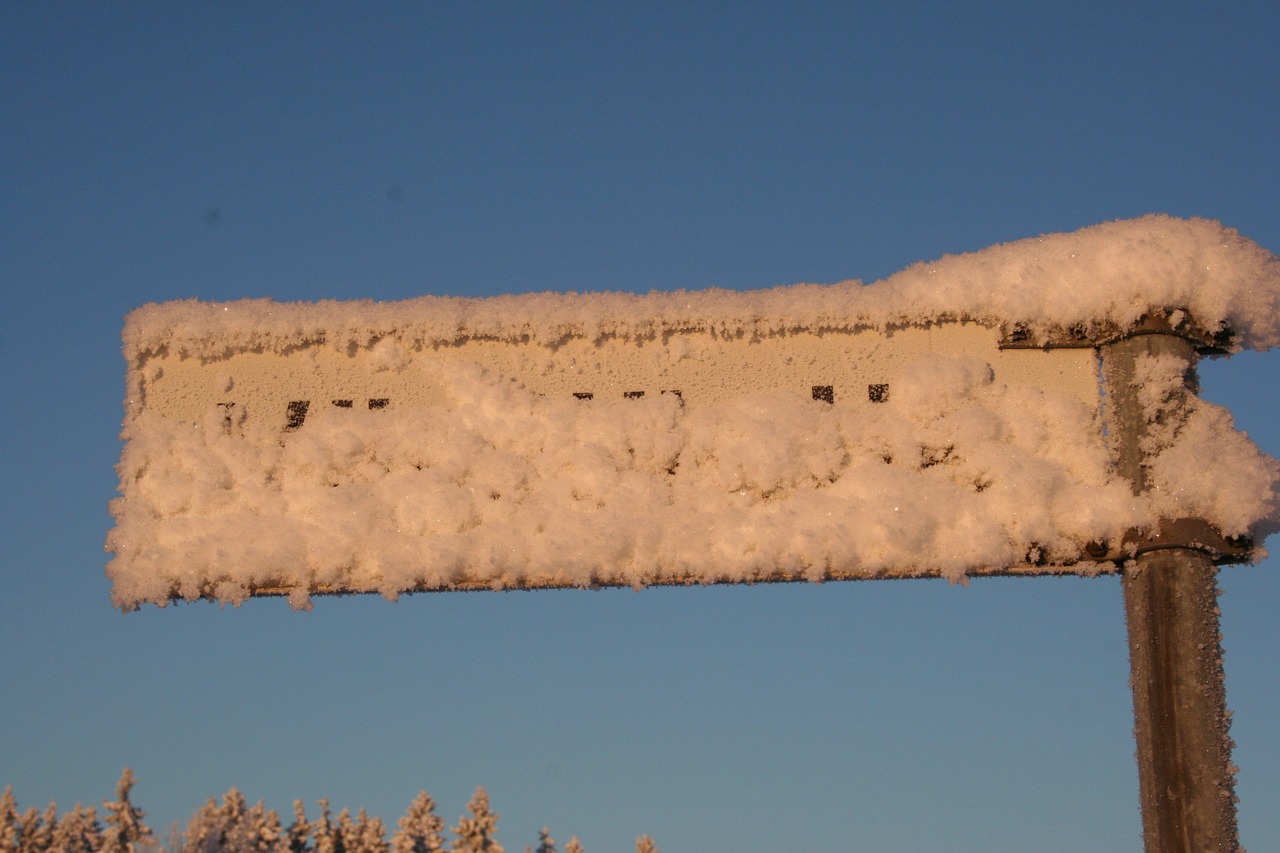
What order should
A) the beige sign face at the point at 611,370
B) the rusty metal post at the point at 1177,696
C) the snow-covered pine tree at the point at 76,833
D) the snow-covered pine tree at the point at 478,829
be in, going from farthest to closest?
the snow-covered pine tree at the point at 76,833
the snow-covered pine tree at the point at 478,829
the beige sign face at the point at 611,370
the rusty metal post at the point at 1177,696

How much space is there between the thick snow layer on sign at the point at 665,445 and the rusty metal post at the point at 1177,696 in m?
0.13

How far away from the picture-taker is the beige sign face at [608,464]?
10.5ft

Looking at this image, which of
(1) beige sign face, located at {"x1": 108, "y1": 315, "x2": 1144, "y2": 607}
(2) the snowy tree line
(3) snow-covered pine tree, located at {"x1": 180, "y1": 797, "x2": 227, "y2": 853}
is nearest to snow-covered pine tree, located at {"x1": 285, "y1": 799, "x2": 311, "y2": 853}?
(2) the snowy tree line

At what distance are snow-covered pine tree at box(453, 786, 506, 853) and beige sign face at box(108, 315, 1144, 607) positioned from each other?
1378 centimetres

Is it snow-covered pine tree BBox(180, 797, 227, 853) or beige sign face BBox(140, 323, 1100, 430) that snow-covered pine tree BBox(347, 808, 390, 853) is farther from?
beige sign face BBox(140, 323, 1100, 430)

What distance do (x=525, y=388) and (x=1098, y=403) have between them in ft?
5.41

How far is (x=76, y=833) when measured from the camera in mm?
22828

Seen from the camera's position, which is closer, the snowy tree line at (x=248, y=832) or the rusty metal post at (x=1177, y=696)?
the rusty metal post at (x=1177, y=696)

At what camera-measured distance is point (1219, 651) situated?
3.13m

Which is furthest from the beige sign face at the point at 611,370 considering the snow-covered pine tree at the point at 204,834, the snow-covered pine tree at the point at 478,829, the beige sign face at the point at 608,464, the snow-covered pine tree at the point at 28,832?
the snow-covered pine tree at the point at 28,832

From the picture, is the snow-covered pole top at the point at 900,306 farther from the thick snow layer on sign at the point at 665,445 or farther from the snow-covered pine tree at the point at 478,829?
the snow-covered pine tree at the point at 478,829

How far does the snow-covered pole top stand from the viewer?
3.25 metres

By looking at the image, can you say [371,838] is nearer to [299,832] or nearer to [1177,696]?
[299,832]

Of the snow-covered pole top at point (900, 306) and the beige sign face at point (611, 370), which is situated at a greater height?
the snow-covered pole top at point (900, 306)
